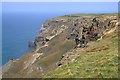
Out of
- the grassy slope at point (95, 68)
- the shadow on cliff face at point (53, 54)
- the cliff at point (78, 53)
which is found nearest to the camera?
the grassy slope at point (95, 68)

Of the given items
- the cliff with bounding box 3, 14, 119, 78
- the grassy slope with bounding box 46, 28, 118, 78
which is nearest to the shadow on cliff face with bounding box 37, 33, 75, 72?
the cliff with bounding box 3, 14, 119, 78

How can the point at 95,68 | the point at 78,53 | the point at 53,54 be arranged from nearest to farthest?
1. the point at 95,68
2. the point at 78,53
3. the point at 53,54

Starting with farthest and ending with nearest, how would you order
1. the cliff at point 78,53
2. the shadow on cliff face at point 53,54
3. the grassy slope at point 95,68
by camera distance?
1. the shadow on cliff face at point 53,54
2. the cliff at point 78,53
3. the grassy slope at point 95,68

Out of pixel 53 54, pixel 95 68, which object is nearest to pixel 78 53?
pixel 95 68

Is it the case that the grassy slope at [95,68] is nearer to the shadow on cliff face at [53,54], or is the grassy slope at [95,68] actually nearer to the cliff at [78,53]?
the cliff at [78,53]

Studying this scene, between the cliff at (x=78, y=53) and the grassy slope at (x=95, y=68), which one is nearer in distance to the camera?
the grassy slope at (x=95, y=68)

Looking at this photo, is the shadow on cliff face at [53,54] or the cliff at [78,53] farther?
the shadow on cliff face at [53,54]

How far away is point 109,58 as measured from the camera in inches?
1075

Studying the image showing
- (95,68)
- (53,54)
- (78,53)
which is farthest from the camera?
(53,54)

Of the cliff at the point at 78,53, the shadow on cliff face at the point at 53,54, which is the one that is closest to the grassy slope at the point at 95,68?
the cliff at the point at 78,53

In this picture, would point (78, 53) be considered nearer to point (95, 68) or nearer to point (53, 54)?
point (95, 68)

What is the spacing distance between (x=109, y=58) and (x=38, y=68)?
57.5m

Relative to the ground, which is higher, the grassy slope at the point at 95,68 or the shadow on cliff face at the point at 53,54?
the grassy slope at the point at 95,68

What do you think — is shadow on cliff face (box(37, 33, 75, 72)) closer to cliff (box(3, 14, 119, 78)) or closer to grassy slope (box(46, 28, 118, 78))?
cliff (box(3, 14, 119, 78))
